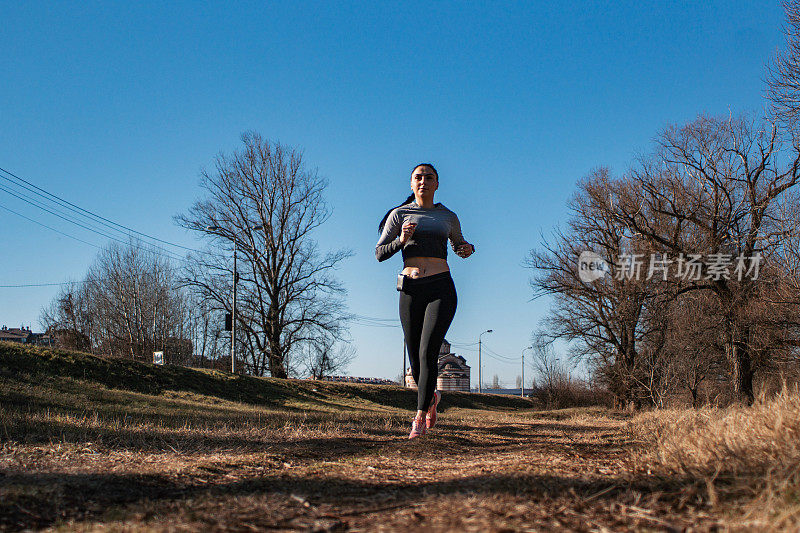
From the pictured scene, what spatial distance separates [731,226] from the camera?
16.9 meters

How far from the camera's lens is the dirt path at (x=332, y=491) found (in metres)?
1.74

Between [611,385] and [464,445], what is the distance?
70.7 ft

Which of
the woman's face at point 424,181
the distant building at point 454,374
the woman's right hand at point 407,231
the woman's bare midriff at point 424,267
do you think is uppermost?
the woman's face at point 424,181

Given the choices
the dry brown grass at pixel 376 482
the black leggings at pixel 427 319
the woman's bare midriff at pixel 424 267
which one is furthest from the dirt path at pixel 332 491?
the woman's bare midriff at pixel 424 267

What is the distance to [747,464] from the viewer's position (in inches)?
87.2

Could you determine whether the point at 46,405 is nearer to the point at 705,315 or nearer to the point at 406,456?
the point at 406,456

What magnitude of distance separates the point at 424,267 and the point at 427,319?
446 mm

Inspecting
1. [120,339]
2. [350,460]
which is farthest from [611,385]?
[120,339]

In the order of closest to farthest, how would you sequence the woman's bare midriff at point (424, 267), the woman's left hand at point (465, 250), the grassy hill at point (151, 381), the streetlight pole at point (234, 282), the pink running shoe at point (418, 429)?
the pink running shoe at point (418, 429), the woman's bare midriff at point (424, 267), the woman's left hand at point (465, 250), the grassy hill at point (151, 381), the streetlight pole at point (234, 282)

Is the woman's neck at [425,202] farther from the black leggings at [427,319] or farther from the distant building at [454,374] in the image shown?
the distant building at [454,374]

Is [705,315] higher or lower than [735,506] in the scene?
higher

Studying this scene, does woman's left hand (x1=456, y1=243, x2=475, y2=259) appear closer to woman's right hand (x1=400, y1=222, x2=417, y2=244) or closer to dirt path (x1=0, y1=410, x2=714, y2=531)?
woman's right hand (x1=400, y1=222, x2=417, y2=244)

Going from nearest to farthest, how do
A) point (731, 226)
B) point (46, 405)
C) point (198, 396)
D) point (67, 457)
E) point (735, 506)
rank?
point (735, 506) < point (67, 457) < point (46, 405) < point (198, 396) < point (731, 226)

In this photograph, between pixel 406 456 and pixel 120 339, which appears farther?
pixel 120 339
